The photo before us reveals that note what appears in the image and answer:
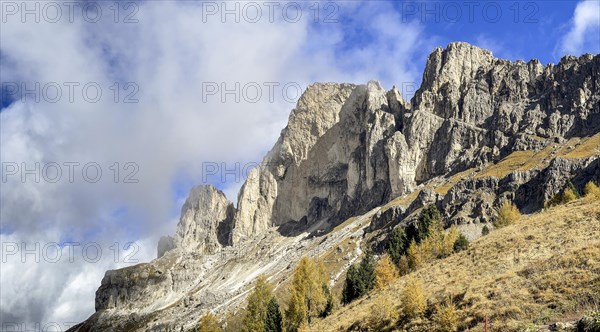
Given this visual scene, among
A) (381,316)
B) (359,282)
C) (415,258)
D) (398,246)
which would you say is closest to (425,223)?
(398,246)

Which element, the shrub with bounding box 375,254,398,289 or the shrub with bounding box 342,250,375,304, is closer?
the shrub with bounding box 375,254,398,289

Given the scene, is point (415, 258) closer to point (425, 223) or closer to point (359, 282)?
point (359, 282)

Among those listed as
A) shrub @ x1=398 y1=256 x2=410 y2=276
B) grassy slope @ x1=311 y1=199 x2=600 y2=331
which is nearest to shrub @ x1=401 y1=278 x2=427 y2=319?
grassy slope @ x1=311 y1=199 x2=600 y2=331

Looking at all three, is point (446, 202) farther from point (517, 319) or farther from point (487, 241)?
point (517, 319)

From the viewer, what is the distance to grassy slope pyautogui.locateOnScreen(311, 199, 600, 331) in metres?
29.6

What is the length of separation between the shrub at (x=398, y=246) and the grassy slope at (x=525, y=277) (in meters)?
40.5

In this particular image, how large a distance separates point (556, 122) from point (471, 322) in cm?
19300

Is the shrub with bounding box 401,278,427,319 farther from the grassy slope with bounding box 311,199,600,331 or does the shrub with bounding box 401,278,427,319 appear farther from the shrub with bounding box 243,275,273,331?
the shrub with bounding box 243,275,273,331

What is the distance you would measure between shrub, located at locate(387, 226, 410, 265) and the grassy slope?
40538 millimetres

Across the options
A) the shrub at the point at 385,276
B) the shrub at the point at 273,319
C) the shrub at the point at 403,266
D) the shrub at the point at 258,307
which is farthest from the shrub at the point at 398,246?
the shrub at the point at 273,319

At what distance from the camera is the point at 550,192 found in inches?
4786

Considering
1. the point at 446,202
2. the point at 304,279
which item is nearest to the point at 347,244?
the point at 446,202

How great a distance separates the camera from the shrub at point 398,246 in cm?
9549

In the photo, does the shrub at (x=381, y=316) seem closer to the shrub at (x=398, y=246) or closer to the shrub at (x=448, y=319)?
the shrub at (x=448, y=319)
